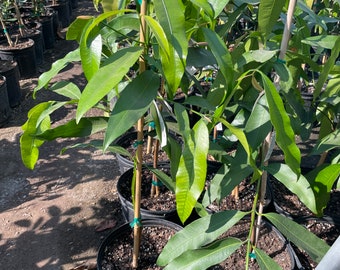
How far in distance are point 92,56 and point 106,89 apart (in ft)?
0.47

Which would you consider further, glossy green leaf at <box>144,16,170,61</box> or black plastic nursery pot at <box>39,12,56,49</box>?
black plastic nursery pot at <box>39,12,56,49</box>

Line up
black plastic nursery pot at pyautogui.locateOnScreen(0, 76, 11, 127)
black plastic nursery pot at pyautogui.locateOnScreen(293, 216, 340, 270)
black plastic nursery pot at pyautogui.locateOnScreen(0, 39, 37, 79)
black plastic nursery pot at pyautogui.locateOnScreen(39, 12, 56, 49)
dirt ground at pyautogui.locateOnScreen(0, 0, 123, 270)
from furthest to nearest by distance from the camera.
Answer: black plastic nursery pot at pyautogui.locateOnScreen(39, 12, 56, 49), black plastic nursery pot at pyautogui.locateOnScreen(0, 39, 37, 79), black plastic nursery pot at pyautogui.locateOnScreen(0, 76, 11, 127), dirt ground at pyautogui.locateOnScreen(0, 0, 123, 270), black plastic nursery pot at pyautogui.locateOnScreen(293, 216, 340, 270)

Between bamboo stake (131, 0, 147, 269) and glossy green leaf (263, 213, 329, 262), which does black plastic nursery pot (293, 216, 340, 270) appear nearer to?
glossy green leaf (263, 213, 329, 262)

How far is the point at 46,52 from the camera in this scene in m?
4.43

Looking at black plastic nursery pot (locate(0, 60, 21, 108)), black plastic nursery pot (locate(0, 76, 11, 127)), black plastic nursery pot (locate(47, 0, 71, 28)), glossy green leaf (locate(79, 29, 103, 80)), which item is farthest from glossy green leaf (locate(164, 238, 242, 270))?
black plastic nursery pot (locate(47, 0, 71, 28))

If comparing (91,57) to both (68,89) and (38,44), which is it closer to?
(68,89)

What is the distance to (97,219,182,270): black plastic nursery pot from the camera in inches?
57.1

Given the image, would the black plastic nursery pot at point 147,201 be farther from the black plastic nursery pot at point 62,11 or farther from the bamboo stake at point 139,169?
the black plastic nursery pot at point 62,11

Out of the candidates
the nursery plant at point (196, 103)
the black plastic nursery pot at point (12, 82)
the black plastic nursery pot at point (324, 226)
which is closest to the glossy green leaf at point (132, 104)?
the nursery plant at point (196, 103)

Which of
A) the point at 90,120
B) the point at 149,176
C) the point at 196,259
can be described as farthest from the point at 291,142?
the point at 149,176

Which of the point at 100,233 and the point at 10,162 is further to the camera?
the point at 10,162

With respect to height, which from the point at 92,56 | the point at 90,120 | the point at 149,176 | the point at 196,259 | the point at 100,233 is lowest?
the point at 100,233

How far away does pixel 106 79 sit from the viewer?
810 mm

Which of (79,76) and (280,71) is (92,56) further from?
(79,76)
